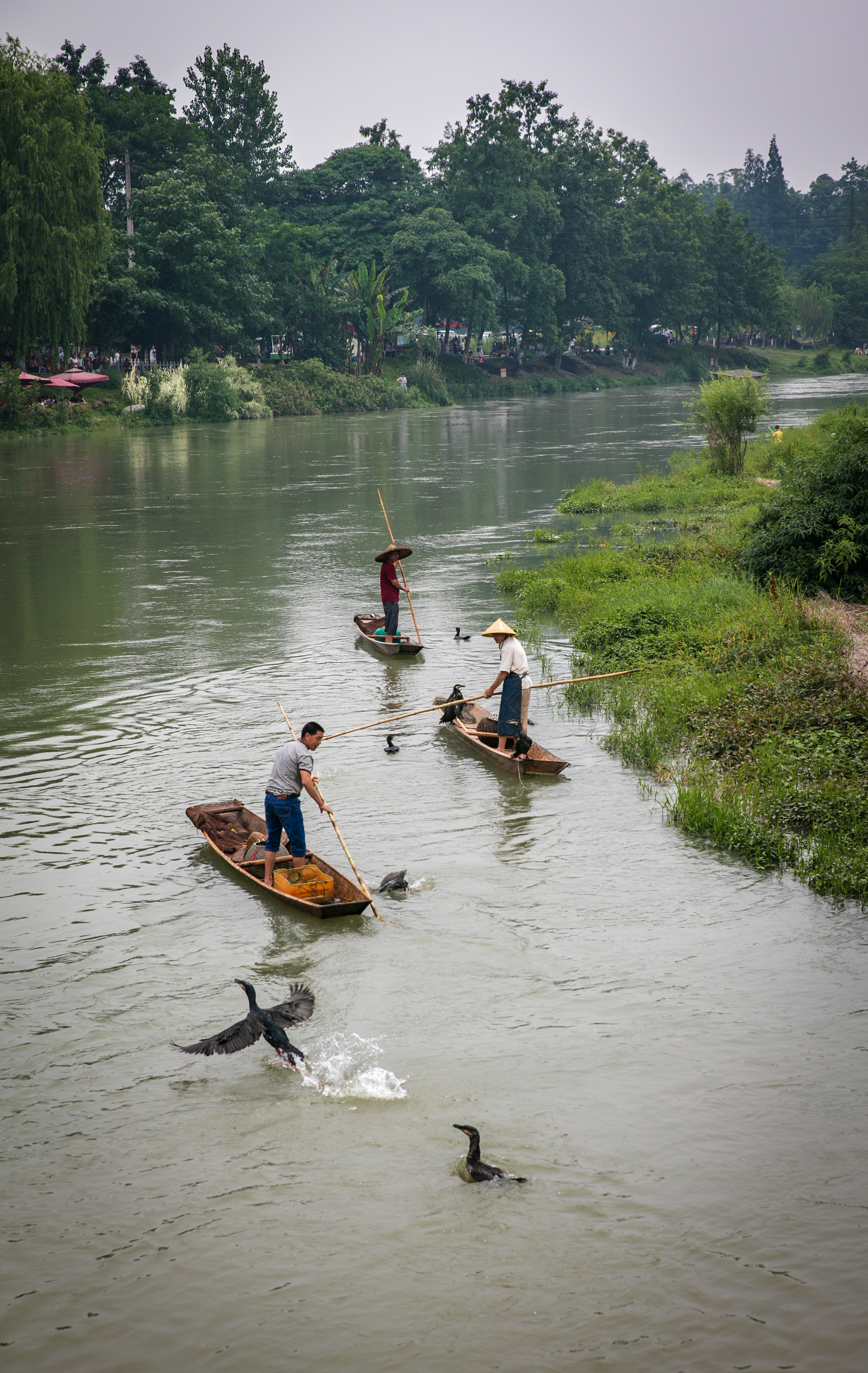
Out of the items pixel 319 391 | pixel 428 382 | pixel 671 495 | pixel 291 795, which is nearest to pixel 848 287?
pixel 428 382

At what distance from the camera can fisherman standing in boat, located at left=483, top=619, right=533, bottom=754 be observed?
38.6ft

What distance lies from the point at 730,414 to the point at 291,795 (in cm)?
2172

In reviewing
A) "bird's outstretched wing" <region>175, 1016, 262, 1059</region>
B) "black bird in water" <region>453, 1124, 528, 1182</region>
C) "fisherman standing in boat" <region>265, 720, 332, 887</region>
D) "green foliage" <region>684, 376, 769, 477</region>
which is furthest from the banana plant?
"black bird in water" <region>453, 1124, 528, 1182</region>

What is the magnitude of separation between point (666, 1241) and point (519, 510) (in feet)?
83.5

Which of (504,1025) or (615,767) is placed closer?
(504,1025)

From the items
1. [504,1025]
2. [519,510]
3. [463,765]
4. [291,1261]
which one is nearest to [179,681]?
[463,765]

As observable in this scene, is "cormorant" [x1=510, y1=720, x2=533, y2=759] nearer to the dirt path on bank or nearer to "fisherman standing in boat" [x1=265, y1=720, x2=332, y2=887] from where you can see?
"fisherman standing in boat" [x1=265, y1=720, x2=332, y2=887]

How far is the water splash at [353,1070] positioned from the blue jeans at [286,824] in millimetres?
2288

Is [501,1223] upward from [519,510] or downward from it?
downward

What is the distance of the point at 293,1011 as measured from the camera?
6.90 meters

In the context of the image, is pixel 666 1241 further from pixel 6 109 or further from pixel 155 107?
pixel 155 107

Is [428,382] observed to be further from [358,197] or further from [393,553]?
[393,553]

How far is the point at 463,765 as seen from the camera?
1217cm

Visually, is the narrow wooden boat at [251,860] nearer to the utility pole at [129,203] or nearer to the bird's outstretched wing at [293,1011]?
the bird's outstretched wing at [293,1011]
